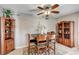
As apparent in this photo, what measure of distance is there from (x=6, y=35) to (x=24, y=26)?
1.22ft

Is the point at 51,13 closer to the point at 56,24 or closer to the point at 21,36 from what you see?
the point at 56,24

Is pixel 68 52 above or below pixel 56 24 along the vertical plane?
below

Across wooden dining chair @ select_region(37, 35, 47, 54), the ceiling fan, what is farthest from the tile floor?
the ceiling fan

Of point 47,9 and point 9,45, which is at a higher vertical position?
point 47,9

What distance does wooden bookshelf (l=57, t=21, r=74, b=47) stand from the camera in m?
1.97

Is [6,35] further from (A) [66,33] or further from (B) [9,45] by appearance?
(A) [66,33]

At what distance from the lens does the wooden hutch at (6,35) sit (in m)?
1.91

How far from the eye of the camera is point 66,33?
2.07 meters

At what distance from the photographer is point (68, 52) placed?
6.53 feet

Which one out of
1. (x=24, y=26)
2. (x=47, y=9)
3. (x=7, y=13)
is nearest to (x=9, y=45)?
(x=24, y=26)

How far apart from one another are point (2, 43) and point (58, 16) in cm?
112

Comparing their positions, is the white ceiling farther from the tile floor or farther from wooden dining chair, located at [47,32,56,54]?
the tile floor

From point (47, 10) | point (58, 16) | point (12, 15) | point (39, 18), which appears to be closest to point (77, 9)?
point (58, 16)

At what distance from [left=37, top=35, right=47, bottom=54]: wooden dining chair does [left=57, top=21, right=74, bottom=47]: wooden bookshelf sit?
265mm
